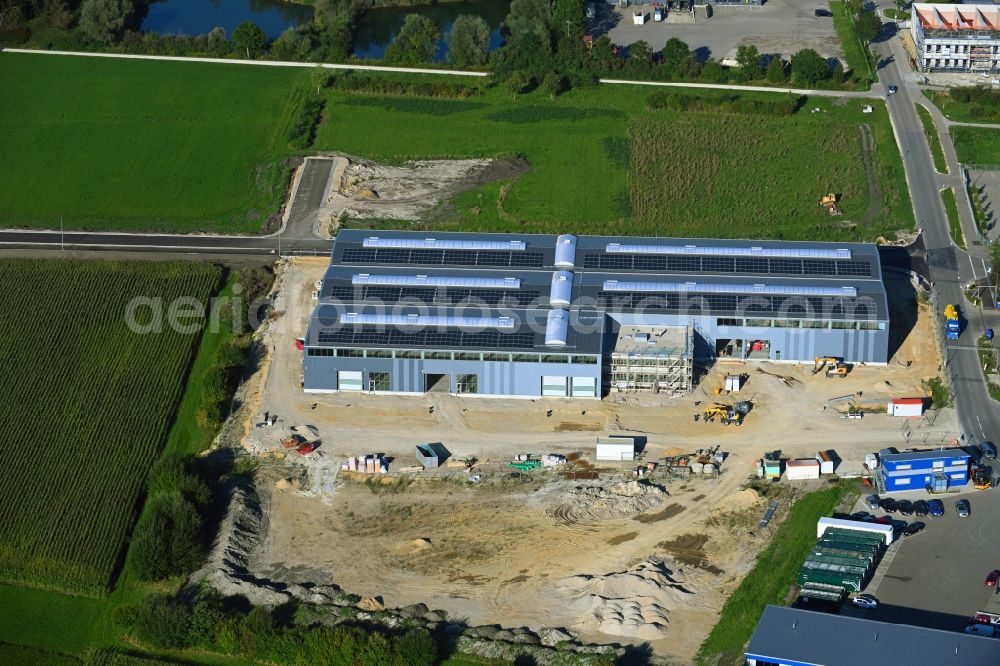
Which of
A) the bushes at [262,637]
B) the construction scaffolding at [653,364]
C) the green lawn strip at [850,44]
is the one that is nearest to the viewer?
the bushes at [262,637]

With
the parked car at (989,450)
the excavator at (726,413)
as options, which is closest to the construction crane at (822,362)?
the excavator at (726,413)

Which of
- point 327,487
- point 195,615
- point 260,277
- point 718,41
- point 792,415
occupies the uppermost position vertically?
point 718,41

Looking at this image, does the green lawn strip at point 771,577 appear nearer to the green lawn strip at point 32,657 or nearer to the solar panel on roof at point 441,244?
the solar panel on roof at point 441,244

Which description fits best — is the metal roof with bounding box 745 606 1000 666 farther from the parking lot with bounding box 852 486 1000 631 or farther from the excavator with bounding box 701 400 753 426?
the excavator with bounding box 701 400 753 426

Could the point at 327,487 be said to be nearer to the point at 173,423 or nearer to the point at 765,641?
the point at 173,423

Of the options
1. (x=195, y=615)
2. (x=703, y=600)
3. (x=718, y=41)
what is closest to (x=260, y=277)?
(x=195, y=615)

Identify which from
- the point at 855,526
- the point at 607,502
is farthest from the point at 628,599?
the point at 855,526

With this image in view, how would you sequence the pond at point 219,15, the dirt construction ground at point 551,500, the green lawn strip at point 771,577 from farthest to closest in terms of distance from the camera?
1. the pond at point 219,15
2. the dirt construction ground at point 551,500
3. the green lawn strip at point 771,577
